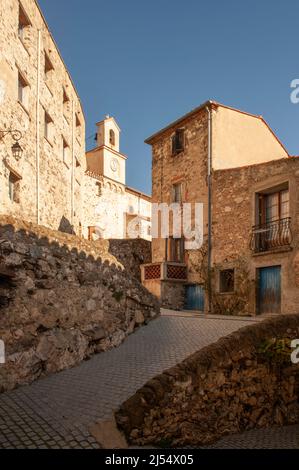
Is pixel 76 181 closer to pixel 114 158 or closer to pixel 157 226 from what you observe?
pixel 157 226

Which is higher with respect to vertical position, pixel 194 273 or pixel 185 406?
pixel 194 273

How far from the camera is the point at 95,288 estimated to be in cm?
827

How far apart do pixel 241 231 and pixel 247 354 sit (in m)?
8.89

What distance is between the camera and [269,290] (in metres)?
14.0

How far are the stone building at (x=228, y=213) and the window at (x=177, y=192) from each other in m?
0.05

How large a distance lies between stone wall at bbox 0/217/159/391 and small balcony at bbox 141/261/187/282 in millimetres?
7885

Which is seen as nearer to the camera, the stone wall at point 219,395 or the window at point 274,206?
the stone wall at point 219,395

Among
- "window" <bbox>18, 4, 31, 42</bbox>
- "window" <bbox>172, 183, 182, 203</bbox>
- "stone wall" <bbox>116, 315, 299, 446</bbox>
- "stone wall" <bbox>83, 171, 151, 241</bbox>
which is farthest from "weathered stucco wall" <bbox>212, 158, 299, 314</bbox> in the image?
"stone wall" <bbox>83, 171, 151, 241</bbox>

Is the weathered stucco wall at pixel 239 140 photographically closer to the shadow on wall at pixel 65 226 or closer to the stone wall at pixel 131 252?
the shadow on wall at pixel 65 226

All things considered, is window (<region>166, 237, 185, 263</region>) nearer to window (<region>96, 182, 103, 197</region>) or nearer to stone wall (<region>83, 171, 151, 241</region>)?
stone wall (<region>83, 171, 151, 241</region>)

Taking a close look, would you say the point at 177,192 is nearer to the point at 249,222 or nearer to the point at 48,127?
the point at 249,222

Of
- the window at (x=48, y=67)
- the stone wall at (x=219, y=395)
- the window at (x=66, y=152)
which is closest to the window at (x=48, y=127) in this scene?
the window at (x=48, y=67)

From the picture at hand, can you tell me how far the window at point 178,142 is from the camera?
18.7 m
